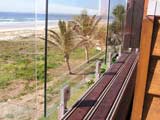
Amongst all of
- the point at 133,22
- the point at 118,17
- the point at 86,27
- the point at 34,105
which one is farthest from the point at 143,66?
the point at 133,22

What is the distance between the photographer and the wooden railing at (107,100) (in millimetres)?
1845

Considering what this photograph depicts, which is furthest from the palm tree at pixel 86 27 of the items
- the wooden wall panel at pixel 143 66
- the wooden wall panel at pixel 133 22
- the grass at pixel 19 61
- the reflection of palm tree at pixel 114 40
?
the wooden wall panel at pixel 143 66

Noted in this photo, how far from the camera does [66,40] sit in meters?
5.99

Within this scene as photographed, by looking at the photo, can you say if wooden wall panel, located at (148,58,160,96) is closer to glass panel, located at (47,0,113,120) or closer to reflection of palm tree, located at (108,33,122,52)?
glass panel, located at (47,0,113,120)

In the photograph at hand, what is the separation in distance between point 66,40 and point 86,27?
88cm

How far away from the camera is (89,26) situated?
6492 mm

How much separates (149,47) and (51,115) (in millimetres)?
1704

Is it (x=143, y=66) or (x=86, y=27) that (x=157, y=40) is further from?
(x=86, y=27)

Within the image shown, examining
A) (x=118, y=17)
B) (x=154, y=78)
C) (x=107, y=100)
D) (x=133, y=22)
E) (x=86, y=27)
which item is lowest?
(x=107, y=100)

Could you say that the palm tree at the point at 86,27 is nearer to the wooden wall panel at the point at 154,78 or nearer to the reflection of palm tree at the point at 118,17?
the reflection of palm tree at the point at 118,17

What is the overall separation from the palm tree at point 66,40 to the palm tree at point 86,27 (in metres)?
0.19

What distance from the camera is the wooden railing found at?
6.05 feet

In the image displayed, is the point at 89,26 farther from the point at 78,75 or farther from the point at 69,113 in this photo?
Result: the point at 69,113

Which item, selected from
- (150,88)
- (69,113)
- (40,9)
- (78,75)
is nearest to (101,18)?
(78,75)
